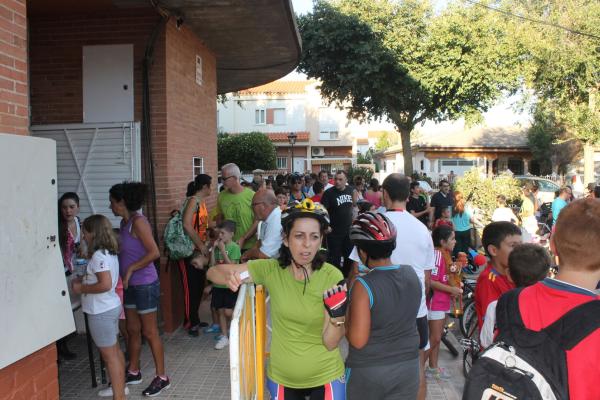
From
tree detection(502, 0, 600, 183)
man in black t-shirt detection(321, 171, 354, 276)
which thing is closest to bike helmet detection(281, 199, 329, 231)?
man in black t-shirt detection(321, 171, 354, 276)

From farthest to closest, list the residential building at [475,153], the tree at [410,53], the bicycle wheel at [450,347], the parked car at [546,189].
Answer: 1. the residential building at [475,153]
2. the parked car at [546,189]
3. the tree at [410,53]
4. the bicycle wheel at [450,347]

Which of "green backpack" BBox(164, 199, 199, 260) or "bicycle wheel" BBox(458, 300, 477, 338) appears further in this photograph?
"bicycle wheel" BBox(458, 300, 477, 338)

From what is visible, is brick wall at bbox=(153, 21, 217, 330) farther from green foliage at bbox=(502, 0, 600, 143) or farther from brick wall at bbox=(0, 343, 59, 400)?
green foliage at bbox=(502, 0, 600, 143)

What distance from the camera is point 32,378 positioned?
3033 mm

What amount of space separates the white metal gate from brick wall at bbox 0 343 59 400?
10.2 ft

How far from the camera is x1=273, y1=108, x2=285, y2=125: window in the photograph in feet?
132

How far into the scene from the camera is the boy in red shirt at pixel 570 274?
169 cm

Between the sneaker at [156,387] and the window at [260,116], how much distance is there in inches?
1440

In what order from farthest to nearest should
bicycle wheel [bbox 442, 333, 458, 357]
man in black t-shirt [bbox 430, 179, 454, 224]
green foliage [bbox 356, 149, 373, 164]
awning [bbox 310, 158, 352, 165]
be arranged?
green foliage [bbox 356, 149, 373, 164]
awning [bbox 310, 158, 352, 165]
man in black t-shirt [bbox 430, 179, 454, 224]
bicycle wheel [bbox 442, 333, 458, 357]

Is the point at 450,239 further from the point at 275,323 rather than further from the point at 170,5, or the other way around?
the point at 170,5

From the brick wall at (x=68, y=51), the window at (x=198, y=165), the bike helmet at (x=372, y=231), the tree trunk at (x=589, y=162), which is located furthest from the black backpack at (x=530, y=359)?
the tree trunk at (x=589, y=162)

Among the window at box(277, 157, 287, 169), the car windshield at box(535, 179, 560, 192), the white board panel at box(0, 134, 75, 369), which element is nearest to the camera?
the white board panel at box(0, 134, 75, 369)

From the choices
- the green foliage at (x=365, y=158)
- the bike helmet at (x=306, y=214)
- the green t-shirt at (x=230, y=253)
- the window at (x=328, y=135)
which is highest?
the window at (x=328, y=135)

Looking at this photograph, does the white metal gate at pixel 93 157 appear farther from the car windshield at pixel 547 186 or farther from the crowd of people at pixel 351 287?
the car windshield at pixel 547 186
